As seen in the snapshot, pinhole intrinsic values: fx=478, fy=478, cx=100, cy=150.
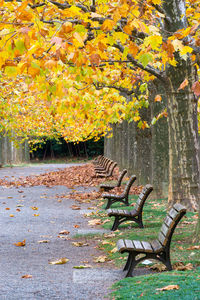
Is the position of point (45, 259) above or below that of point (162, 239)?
below

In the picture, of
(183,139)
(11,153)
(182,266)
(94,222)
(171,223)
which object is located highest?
(183,139)

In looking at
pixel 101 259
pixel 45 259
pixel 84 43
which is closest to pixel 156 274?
pixel 101 259

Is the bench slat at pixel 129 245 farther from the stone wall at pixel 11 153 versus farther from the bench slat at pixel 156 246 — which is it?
the stone wall at pixel 11 153

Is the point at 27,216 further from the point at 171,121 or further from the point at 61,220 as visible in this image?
the point at 171,121

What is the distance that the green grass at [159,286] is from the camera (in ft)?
15.8

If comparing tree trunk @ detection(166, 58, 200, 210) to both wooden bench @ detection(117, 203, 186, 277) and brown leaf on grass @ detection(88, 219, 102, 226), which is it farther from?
wooden bench @ detection(117, 203, 186, 277)

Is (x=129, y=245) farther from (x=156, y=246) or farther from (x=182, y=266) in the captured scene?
(x=182, y=266)

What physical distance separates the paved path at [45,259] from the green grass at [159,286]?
9.2 inches

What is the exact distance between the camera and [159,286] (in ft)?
16.8

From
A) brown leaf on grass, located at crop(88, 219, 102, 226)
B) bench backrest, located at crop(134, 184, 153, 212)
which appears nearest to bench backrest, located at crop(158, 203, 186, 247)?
bench backrest, located at crop(134, 184, 153, 212)

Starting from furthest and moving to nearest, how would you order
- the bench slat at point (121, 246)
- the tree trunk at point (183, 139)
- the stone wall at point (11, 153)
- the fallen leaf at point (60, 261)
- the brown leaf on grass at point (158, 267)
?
1. the stone wall at point (11, 153)
2. the tree trunk at point (183, 139)
3. the fallen leaf at point (60, 261)
4. the brown leaf on grass at point (158, 267)
5. the bench slat at point (121, 246)

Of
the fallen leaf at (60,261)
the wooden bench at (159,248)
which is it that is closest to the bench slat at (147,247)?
the wooden bench at (159,248)

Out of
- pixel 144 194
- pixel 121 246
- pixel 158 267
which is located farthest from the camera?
pixel 144 194

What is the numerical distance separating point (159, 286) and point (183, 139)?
533 cm
